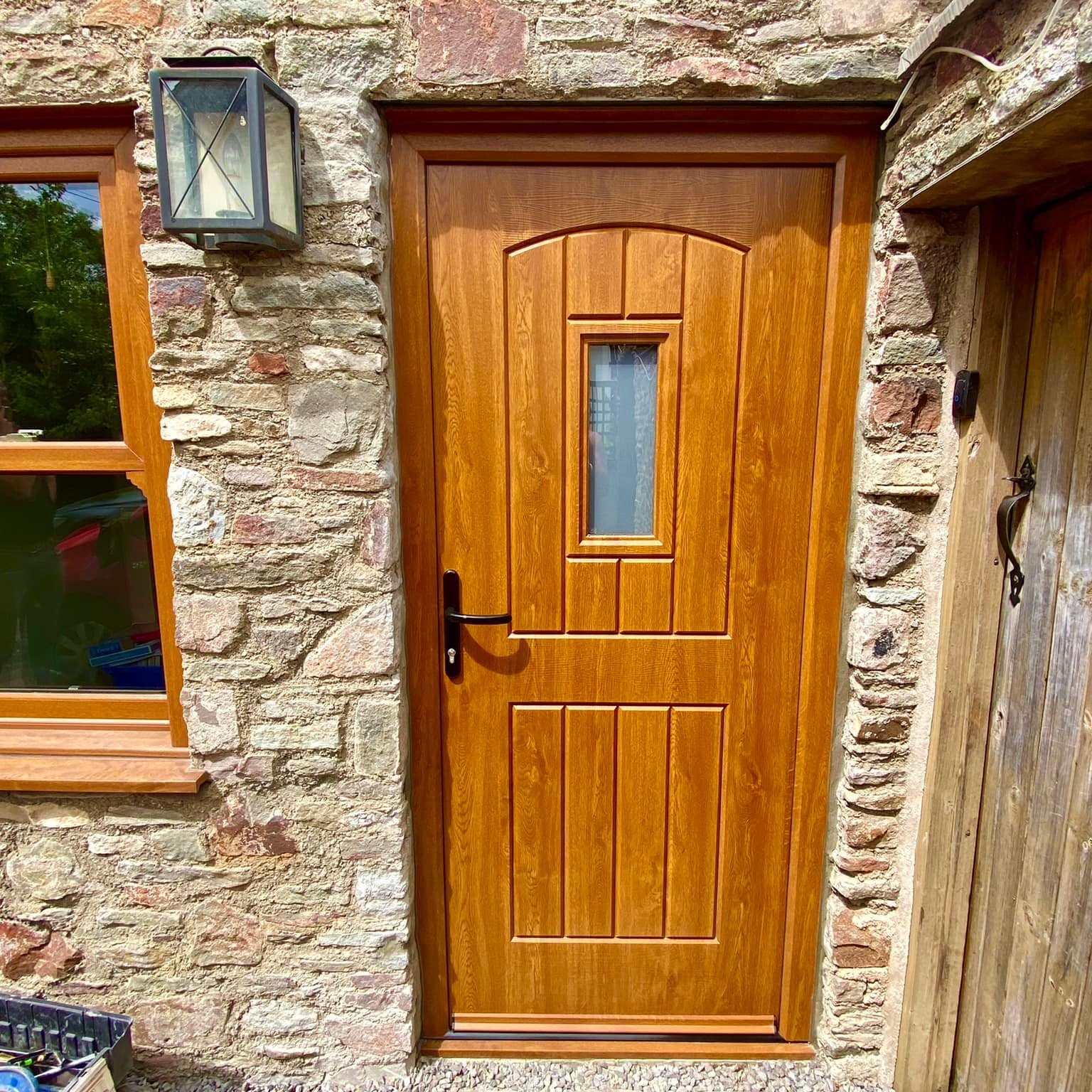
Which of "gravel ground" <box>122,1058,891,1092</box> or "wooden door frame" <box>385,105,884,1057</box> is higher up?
"wooden door frame" <box>385,105,884,1057</box>

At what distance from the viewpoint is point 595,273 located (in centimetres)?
168

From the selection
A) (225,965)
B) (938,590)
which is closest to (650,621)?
(938,590)

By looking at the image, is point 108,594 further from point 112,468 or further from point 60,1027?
point 60,1027

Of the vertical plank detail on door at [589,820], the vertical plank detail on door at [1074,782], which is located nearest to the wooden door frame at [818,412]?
the vertical plank detail on door at [589,820]

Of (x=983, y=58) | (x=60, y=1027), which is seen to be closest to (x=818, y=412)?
(x=983, y=58)

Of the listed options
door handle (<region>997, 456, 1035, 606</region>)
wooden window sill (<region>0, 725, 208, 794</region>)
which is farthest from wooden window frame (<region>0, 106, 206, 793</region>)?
door handle (<region>997, 456, 1035, 606</region>)

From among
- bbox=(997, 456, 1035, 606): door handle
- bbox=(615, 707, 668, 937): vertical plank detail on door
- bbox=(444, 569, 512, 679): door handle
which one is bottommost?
bbox=(615, 707, 668, 937): vertical plank detail on door

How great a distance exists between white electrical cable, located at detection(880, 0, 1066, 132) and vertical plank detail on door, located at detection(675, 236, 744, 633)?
0.42 meters

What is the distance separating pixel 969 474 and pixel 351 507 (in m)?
1.43

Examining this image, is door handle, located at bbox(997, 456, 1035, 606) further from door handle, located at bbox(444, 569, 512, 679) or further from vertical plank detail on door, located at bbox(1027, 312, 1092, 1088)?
door handle, located at bbox(444, 569, 512, 679)

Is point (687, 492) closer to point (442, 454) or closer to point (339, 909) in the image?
point (442, 454)

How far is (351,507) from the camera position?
161cm

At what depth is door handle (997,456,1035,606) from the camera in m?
1.43

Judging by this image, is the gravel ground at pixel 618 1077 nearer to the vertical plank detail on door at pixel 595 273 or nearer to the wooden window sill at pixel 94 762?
the wooden window sill at pixel 94 762
